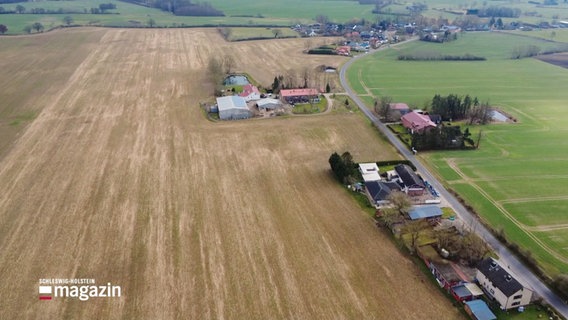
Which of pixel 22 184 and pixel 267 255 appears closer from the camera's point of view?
pixel 267 255

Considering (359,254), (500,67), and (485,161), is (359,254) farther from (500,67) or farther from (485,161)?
(500,67)

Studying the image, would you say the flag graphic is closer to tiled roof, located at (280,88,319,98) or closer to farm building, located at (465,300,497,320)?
farm building, located at (465,300,497,320)

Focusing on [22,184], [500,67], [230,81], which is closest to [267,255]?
[22,184]

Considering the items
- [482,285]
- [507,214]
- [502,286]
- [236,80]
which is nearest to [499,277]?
[502,286]

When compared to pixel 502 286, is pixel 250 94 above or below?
above

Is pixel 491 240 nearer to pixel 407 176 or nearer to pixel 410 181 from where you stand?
pixel 410 181

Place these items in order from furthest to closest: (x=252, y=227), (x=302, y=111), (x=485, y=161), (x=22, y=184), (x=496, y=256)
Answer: (x=302, y=111), (x=485, y=161), (x=22, y=184), (x=252, y=227), (x=496, y=256)

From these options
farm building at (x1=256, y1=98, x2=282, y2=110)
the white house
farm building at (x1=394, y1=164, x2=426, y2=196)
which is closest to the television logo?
the white house
